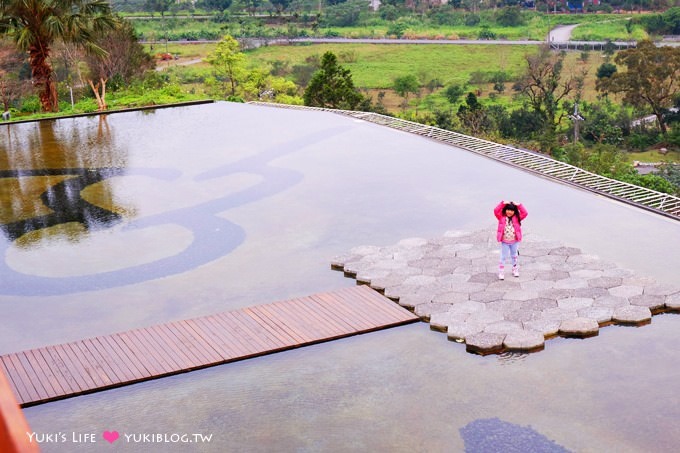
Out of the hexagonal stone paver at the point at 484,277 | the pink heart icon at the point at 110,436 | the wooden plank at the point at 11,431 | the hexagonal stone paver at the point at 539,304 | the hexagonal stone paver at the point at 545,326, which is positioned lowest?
the hexagonal stone paver at the point at 545,326

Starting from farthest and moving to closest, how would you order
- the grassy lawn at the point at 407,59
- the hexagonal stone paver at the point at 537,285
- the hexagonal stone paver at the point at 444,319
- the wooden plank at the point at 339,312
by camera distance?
the grassy lawn at the point at 407,59
the hexagonal stone paver at the point at 537,285
the wooden plank at the point at 339,312
the hexagonal stone paver at the point at 444,319

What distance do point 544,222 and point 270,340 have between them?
20.0 feet

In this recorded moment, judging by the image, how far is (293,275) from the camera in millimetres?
12102

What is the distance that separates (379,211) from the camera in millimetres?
15016

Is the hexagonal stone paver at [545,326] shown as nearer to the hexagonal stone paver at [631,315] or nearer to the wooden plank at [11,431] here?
the hexagonal stone paver at [631,315]

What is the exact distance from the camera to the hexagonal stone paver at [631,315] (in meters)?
10.2

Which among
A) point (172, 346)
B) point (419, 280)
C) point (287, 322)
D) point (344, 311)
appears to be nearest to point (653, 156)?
point (419, 280)

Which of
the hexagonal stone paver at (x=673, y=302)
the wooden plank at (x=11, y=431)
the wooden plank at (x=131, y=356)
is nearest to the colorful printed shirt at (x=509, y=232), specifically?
the hexagonal stone paver at (x=673, y=302)

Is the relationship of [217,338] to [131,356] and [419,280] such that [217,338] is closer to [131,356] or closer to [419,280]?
[131,356]

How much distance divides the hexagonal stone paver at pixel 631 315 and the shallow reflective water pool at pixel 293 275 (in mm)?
155

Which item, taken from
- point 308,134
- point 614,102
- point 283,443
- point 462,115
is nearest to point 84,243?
point 283,443

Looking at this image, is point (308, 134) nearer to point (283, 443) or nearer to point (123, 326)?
point (123, 326)

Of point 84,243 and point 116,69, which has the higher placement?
point 116,69

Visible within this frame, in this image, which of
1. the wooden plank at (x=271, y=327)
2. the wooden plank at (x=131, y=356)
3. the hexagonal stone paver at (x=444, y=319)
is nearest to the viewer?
the wooden plank at (x=131, y=356)
